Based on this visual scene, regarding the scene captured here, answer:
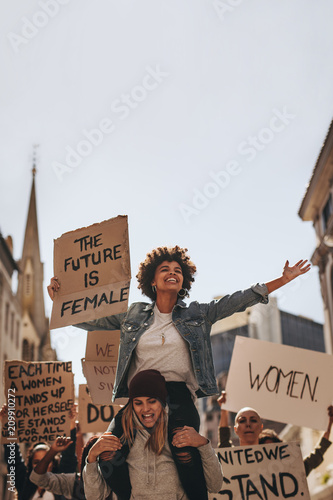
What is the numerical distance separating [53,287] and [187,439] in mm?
1818

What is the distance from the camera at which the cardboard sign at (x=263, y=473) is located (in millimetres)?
5789

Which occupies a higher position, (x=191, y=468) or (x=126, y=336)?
(x=126, y=336)

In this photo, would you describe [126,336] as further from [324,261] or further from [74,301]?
[324,261]

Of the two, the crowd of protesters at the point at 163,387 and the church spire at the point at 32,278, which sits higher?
the church spire at the point at 32,278

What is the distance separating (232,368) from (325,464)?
70.9ft

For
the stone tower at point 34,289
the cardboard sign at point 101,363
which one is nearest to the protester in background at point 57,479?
the cardboard sign at point 101,363

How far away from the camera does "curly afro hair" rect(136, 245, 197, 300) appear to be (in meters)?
5.04

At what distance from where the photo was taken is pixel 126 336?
4.74 meters

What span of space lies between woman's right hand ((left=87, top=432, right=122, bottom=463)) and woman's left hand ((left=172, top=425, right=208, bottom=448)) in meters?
0.33

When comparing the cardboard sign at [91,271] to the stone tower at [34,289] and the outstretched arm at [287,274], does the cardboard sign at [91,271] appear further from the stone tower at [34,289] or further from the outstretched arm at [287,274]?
the stone tower at [34,289]

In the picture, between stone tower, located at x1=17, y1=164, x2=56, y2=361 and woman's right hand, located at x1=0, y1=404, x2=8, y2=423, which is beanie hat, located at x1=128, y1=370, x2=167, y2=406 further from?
stone tower, located at x1=17, y1=164, x2=56, y2=361

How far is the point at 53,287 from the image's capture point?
535 centimetres

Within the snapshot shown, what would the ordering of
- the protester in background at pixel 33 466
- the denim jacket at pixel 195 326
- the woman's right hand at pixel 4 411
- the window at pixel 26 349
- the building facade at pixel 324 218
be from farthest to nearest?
the window at pixel 26 349, the building facade at pixel 324 218, the woman's right hand at pixel 4 411, the protester in background at pixel 33 466, the denim jacket at pixel 195 326

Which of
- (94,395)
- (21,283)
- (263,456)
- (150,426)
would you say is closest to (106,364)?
(94,395)
